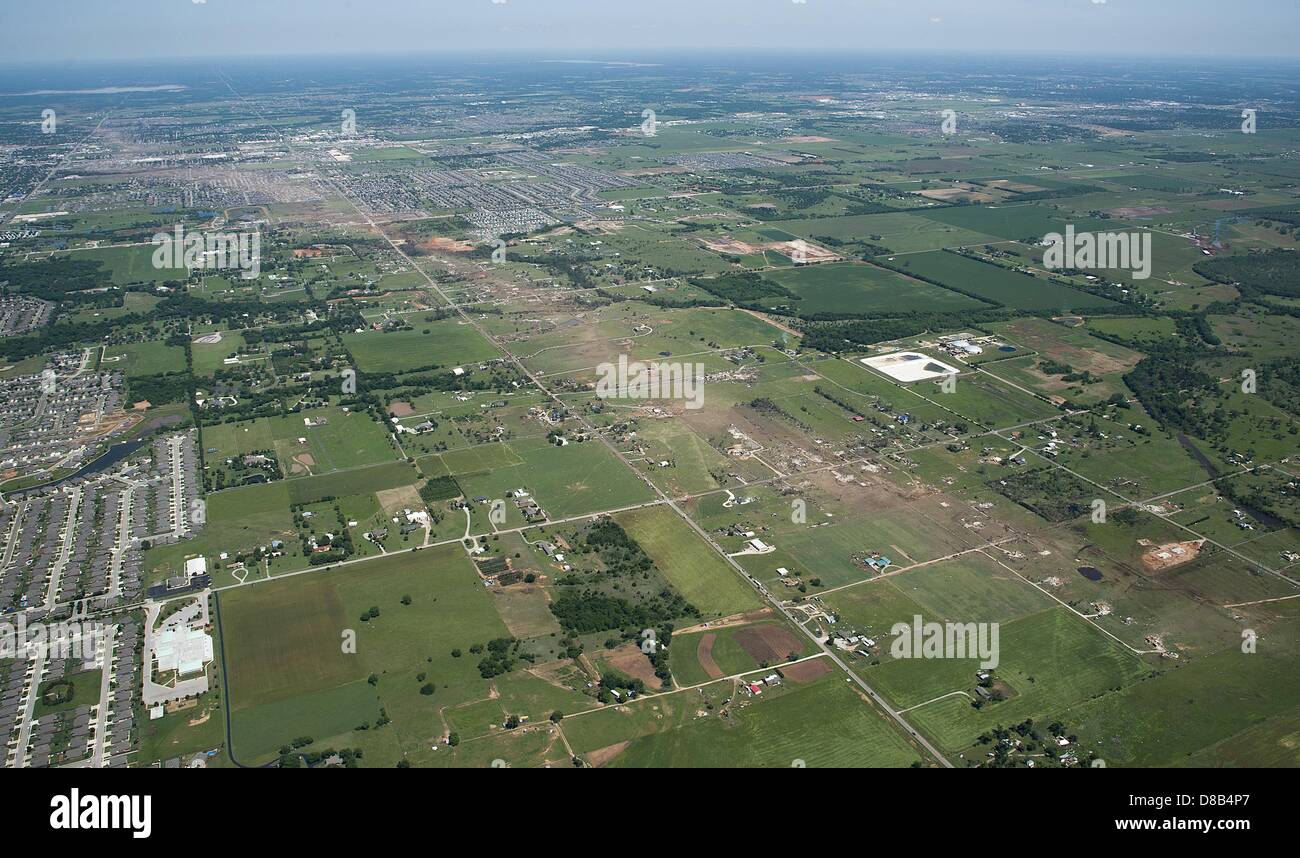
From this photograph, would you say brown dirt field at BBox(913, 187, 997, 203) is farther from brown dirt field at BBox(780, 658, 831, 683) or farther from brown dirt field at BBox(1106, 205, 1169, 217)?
brown dirt field at BBox(780, 658, 831, 683)

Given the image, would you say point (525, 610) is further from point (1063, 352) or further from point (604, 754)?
point (1063, 352)

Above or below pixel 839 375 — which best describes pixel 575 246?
above

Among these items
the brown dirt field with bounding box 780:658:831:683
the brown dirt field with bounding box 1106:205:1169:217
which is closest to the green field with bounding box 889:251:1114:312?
the brown dirt field with bounding box 1106:205:1169:217

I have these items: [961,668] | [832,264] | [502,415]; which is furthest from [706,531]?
[832,264]

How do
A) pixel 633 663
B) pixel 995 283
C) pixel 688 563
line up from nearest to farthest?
pixel 633 663 → pixel 688 563 → pixel 995 283

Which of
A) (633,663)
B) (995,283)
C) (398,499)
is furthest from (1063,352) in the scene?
(398,499)
